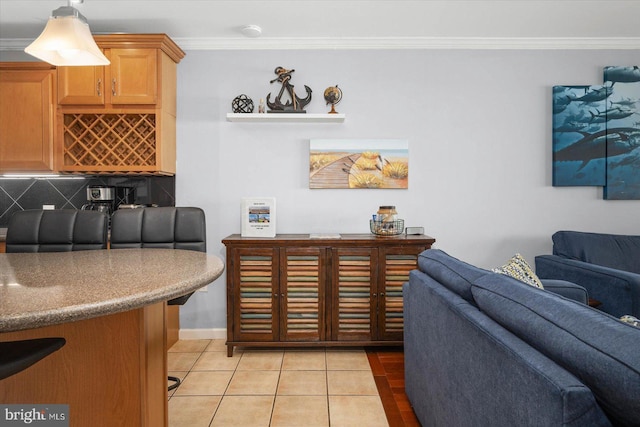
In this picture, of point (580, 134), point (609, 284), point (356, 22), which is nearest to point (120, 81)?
point (356, 22)

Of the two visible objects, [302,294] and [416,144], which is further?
[416,144]

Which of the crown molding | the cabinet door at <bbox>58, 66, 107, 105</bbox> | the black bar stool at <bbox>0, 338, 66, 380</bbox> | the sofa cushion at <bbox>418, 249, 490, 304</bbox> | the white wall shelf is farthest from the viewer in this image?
the crown molding

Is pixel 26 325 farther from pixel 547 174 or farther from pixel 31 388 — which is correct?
pixel 547 174

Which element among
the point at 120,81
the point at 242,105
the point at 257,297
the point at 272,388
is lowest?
the point at 272,388

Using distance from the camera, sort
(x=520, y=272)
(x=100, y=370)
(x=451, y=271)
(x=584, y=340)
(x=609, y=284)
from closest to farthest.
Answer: (x=584, y=340), (x=100, y=370), (x=451, y=271), (x=520, y=272), (x=609, y=284)

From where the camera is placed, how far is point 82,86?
3.14m

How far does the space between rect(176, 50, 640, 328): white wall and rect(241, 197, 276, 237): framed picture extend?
0.32 meters

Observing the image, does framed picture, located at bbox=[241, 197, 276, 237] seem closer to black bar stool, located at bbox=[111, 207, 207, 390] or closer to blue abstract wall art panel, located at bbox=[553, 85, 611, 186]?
black bar stool, located at bbox=[111, 207, 207, 390]

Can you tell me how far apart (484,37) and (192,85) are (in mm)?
2603

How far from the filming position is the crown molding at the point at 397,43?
3.45 meters

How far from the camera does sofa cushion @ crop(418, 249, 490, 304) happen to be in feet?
5.27

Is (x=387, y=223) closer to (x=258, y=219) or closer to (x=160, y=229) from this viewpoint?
(x=258, y=219)

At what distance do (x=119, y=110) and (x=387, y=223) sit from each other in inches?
92.1

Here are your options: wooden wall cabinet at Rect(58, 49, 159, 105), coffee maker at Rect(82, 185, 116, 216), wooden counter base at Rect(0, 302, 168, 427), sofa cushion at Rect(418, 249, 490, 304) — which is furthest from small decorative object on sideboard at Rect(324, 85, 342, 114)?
wooden counter base at Rect(0, 302, 168, 427)
